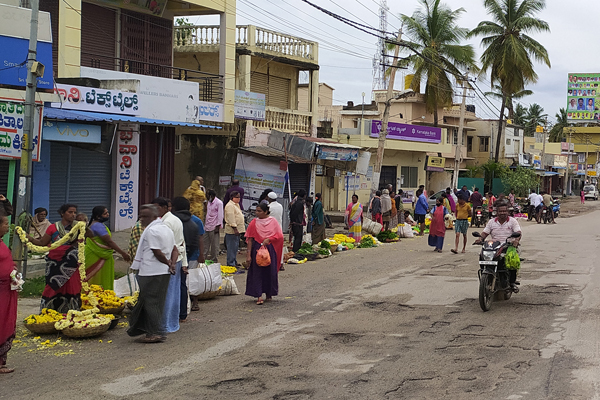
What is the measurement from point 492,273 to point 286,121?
1806 centimetres

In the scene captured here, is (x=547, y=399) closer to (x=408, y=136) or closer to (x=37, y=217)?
(x=37, y=217)

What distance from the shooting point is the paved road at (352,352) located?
595 cm

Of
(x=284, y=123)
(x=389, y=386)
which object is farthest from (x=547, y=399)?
(x=284, y=123)

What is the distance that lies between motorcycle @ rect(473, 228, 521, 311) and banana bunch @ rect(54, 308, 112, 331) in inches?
199

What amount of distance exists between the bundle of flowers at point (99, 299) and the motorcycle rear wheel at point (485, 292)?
4.89 metres

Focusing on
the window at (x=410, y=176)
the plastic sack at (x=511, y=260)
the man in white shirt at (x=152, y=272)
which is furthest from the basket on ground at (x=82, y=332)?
the window at (x=410, y=176)

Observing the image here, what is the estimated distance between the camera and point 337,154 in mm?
24812

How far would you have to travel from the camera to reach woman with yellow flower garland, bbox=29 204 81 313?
27.3 ft

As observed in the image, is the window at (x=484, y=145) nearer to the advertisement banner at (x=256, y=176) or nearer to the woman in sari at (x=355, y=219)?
the advertisement banner at (x=256, y=176)

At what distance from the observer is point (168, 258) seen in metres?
7.81

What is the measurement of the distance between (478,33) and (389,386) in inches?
1711

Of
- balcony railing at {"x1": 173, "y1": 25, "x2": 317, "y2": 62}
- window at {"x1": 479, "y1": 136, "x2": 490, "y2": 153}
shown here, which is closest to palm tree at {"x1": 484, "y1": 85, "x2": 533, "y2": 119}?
window at {"x1": 479, "y1": 136, "x2": 490, "y2": 153}

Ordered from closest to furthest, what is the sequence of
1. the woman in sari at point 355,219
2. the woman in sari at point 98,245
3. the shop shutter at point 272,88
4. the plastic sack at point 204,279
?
1. the woman in sari at point 98,245
2. the plastic sack at point 204,279
3. the woman in sari at point 355,219
4. the shop shutter at point 272,88

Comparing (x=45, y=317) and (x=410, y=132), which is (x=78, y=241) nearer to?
(x=45, y=317)
